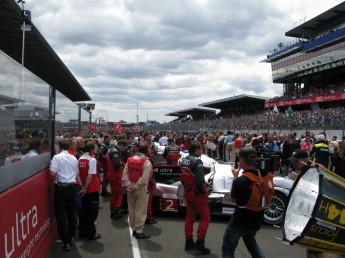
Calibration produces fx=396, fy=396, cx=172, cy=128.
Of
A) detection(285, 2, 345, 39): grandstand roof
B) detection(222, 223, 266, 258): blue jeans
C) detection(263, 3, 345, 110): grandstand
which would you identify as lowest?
detection(222, 223, 266, 258): blue jeans

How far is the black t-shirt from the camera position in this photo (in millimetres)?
4187

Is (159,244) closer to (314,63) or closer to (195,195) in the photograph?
(195,195)

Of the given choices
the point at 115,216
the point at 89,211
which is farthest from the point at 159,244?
the point at 115,216

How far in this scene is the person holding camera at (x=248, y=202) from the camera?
4195 mm

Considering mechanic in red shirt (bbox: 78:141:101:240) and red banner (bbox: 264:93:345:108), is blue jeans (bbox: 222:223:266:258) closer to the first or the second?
mechanic in red shirt (bbox: 78:141:101:240)

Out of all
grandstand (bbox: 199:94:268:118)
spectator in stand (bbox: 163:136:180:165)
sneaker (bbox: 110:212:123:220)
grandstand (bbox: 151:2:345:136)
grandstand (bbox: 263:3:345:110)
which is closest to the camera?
sneaker (bbox: 110:212:123:220)

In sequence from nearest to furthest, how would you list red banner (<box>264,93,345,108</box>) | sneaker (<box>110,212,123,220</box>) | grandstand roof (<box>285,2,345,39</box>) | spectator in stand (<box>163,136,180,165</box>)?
sneaker (<box>110,212,123,220</box>)
spectator in stand (<box>163,136,180,165</box>)
red banner (<box>264,93,345,108</box>)
grandstand roof (<box>285,2,345,39</box>)

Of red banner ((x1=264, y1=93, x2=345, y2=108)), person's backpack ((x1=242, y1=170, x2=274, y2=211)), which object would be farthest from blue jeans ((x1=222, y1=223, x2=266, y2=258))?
red banner ((x1=264, y1=93, x2=345, y2=108))

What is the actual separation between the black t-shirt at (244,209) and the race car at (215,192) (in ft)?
9.51

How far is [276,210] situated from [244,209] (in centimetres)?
358

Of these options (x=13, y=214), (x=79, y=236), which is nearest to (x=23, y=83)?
(x=13, y=214)

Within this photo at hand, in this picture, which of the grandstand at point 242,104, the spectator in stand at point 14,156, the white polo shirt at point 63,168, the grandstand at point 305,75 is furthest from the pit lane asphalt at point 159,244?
the grandstand at point 242,104

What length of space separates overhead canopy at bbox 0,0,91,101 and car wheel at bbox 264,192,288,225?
9122 mm

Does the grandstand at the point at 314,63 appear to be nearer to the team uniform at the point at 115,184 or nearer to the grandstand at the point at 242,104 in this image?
the grandstand at the point at 242,104
